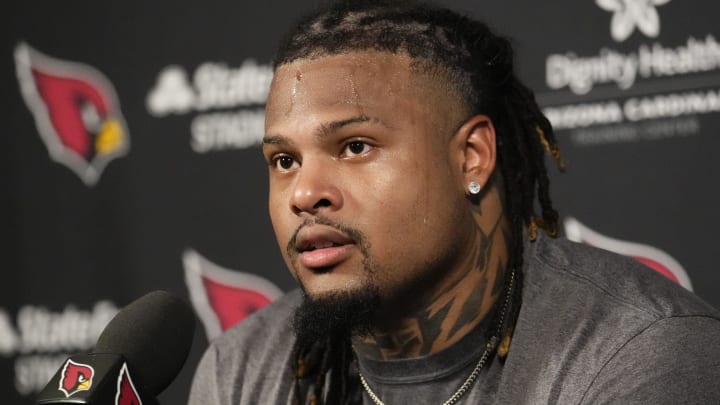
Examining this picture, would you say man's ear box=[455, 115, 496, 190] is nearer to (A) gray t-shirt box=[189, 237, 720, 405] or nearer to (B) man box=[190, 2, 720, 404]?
(B) man box=[190, 2, 720, 404]

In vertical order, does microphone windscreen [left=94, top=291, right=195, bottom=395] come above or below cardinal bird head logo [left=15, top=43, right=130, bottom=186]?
below

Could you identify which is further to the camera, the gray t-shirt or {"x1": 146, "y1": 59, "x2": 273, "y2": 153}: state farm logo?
{"x1": 146, "y1": 59, "x2": 273, "y2": 153}: state farm logo

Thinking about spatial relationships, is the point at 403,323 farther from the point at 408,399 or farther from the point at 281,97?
the point at 281,97

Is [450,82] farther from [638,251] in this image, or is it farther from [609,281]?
[638,251]

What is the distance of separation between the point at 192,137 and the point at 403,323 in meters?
1.03

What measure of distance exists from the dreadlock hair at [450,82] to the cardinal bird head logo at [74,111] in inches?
38.0

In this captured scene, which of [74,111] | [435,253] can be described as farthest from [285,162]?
[74,111]

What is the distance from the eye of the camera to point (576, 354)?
1360mm

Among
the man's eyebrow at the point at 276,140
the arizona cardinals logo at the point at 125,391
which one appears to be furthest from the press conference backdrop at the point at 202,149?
the arizona cardinals logo at the point at 125,391

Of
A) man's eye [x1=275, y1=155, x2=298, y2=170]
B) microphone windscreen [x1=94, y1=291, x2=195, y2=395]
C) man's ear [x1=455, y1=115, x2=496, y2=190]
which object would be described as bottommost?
microphone windscreen [x1=94, y1=291, x2=195, y2=395]

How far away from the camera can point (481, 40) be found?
5.16ft

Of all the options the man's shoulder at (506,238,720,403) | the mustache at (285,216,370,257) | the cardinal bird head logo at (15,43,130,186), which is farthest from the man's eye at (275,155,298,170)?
the cardinal bird head logo at (15,43,130,186)

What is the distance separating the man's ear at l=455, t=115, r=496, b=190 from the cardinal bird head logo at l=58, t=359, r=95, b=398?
70 cm

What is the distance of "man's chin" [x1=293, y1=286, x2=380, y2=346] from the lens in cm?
136
